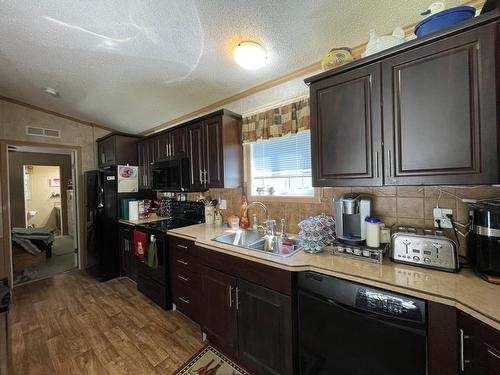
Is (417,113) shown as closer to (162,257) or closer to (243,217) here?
(243,217)

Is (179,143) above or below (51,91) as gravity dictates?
below

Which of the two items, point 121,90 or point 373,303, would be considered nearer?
point 373,303

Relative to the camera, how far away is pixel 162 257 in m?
2.35

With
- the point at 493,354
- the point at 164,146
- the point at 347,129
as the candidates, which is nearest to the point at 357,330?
the point at 493,354

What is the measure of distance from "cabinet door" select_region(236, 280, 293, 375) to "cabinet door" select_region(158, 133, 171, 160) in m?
2.13

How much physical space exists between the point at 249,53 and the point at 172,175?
1.83 meters

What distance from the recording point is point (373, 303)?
107cm

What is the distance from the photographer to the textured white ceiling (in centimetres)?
134

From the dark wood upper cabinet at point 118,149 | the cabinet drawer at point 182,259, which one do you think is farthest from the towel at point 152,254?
the dark wood upper cabinet at point 118,149

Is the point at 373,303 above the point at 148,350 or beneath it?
above

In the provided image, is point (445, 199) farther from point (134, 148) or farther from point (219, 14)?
point (134, 148)

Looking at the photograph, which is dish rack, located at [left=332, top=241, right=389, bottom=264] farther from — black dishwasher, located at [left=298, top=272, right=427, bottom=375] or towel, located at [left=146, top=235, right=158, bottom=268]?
towel, located at [left=146, top=235, right=158, bottom=268]

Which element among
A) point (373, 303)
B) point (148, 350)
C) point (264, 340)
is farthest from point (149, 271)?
point (373, 303)

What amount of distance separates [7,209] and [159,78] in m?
3.18
